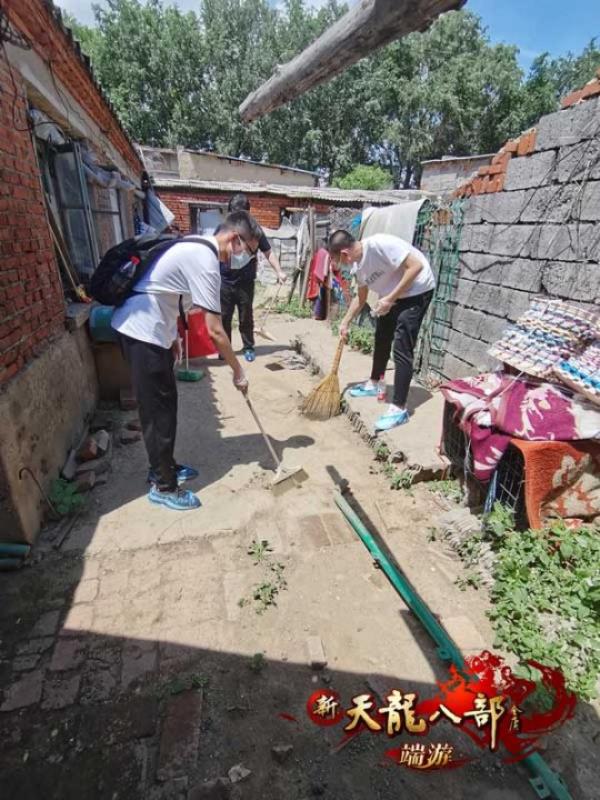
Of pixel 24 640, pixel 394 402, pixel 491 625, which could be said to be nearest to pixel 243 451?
pixel 394 402

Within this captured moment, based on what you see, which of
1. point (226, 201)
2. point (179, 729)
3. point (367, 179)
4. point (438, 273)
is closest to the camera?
point (179, 729)

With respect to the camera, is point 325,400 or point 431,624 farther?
point 325,400

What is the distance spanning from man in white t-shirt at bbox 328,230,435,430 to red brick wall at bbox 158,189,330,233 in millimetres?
10562

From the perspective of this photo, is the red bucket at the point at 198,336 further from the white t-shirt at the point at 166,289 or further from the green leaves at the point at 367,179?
the green leaves at the point at 367,179

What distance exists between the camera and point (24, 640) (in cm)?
203

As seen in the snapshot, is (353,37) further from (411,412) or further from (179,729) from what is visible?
(411,412)

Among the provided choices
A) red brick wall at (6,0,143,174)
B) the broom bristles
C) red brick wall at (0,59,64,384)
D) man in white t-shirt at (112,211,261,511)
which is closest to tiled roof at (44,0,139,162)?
red brick wall at (6,0,143,174)

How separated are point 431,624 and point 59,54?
534 cm

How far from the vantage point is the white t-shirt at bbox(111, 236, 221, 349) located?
2555 mm

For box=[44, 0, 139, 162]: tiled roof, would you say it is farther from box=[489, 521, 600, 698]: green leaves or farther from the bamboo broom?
box=[489, 521, 600, 698]: green leaves

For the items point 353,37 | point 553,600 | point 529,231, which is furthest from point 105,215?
point 553,600

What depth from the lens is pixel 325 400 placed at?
15.0ft

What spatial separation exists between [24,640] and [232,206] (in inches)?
220

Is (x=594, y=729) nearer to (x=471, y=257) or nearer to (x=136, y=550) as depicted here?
(x=136, y=550)
